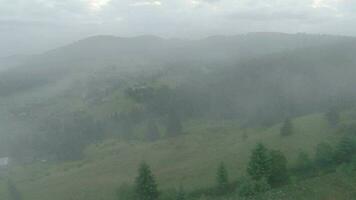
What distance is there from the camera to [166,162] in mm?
89688

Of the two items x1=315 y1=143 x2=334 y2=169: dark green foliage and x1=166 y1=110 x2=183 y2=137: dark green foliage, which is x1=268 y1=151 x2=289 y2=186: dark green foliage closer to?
x1=315 y1=143 x2=334 y2=169: dark green foliage

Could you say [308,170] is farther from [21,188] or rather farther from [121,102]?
[121,102]

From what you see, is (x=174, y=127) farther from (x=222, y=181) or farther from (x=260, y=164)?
(x=260, y=164)

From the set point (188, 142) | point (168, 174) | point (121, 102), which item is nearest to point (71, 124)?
point (121, 102)

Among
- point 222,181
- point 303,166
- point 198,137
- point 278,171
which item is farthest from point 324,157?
point 198,137

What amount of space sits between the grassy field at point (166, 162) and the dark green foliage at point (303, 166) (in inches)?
116

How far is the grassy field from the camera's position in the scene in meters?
73.8

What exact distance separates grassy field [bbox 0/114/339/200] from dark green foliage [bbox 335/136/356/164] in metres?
13.3

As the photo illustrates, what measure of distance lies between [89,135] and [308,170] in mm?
100699

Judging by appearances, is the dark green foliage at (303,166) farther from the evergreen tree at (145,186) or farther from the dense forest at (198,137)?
the evergreen tree at (145,186)

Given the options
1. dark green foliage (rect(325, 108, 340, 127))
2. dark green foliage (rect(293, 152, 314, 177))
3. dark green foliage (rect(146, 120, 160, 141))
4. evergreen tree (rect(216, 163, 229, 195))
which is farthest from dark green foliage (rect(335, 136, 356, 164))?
dark green foliage (rect(146, 120, 160, 141))

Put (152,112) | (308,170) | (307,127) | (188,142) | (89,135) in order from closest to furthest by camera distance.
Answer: (308,170) < (307,127) < (188,142) < (89,135) < (152,112)

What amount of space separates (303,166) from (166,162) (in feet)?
118

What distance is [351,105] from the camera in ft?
381
